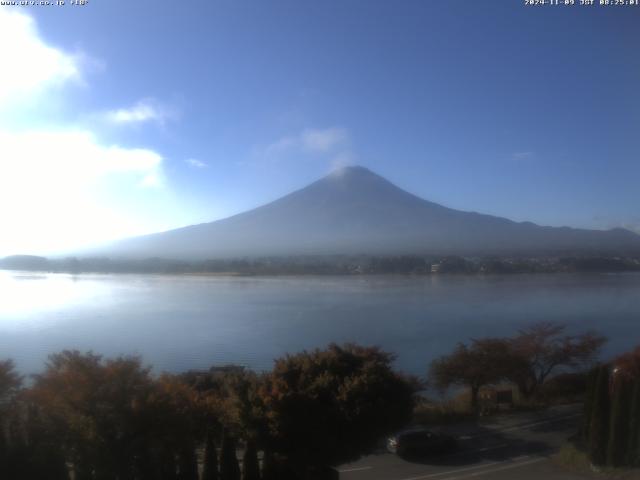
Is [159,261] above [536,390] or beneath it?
above

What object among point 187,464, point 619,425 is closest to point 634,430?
point 619,425

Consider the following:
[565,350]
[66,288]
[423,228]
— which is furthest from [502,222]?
[66,288]

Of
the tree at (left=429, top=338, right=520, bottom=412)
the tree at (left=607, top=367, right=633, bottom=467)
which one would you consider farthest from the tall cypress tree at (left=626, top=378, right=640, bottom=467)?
the tree at (left=429, top=338, right=520, bottom=412)

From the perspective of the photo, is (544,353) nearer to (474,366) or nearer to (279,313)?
(474,366)

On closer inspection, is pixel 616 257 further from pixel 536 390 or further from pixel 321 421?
pixel 321 421

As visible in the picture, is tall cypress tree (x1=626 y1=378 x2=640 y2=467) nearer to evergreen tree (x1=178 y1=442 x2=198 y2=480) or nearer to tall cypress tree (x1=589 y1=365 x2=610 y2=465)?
tall cypress tree (x1=589 y1=365 x2=610 y2=465)

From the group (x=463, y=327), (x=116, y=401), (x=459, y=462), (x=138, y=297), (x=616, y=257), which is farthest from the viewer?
(x=616, y=257)
